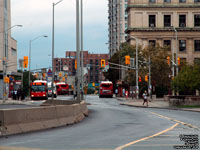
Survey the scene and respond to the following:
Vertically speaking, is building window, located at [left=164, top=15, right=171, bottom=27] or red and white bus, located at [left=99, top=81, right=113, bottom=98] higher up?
building window, located at [left=164, top=15, right=171, bottom=27]

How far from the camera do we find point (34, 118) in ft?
62.0

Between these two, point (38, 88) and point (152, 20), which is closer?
point (38, 88)

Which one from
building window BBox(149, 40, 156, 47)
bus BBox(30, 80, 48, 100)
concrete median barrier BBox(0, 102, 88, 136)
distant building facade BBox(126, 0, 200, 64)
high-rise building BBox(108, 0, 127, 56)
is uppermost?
high-rise building BBox(108, 0, 127, 56)

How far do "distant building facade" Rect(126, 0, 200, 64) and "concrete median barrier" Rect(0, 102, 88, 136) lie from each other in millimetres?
74369

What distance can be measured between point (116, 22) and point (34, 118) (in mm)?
167972

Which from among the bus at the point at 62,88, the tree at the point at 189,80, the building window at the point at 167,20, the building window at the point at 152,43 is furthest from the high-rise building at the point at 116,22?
the tree at the point at 189,80

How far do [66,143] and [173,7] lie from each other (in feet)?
284

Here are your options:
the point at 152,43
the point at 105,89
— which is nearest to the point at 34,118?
the point at 152,43

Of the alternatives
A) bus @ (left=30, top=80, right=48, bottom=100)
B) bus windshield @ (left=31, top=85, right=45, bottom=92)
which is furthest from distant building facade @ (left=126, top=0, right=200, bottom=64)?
bus windshield @ (left=31, top=85, right=45, bottom=92)

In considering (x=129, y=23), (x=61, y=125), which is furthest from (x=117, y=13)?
(x=61, y=125)

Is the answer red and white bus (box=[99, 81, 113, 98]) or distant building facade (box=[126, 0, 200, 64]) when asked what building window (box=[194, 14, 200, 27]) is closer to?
distant building facade (box=[126, 0, 200, 64])

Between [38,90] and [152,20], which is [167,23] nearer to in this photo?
[152,20]

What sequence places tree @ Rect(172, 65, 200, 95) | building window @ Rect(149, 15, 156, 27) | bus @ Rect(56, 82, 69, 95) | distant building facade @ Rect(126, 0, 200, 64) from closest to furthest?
1. tree @ Rect(172, 65, 200, 95)
2. distant building facade @ Rect(126, 0, 200, 64)
3. building window @ Rect(149, 15, 156, 27)
4. bus @ Rect(56, 82, 69, 95)

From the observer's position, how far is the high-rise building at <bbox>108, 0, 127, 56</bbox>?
7131 inches
